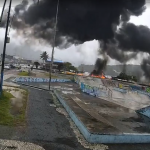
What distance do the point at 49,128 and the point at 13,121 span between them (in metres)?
2.36

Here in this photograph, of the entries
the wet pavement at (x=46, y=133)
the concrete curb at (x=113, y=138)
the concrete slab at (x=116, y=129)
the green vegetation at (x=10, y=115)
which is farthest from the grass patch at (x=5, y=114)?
the concrete curb at (x=113, y=138)

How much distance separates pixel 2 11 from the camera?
20.4m

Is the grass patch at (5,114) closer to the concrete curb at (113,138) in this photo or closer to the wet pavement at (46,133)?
the wet pavement at (46,133)

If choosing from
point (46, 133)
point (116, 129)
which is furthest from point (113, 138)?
point (46, 133)

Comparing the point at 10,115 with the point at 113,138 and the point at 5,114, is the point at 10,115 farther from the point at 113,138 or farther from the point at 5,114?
the point at 113,138

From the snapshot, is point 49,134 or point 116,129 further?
point 116,129

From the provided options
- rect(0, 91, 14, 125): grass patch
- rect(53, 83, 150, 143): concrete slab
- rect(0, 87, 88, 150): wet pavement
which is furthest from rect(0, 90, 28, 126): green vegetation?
rect(53, 83, 150, 143): concrete slab

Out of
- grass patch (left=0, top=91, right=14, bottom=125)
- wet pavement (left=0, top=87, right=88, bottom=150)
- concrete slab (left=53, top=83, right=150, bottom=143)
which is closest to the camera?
wet pavement (left=0, top=87, right=88, bottom=150)

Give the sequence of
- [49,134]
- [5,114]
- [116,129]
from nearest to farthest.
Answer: [49,134] → [116,129] → [5,114]

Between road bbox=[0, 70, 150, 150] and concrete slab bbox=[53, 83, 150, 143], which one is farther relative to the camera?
concrete slab bbox=[53, 83, 150, 143]

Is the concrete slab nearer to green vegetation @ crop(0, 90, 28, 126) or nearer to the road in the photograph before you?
the road

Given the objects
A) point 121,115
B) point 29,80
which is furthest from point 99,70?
point 121,115

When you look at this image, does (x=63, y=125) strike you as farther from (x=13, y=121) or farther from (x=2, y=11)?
(x=2, y=11)

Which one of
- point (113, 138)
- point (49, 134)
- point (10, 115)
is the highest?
point (10, 115)
